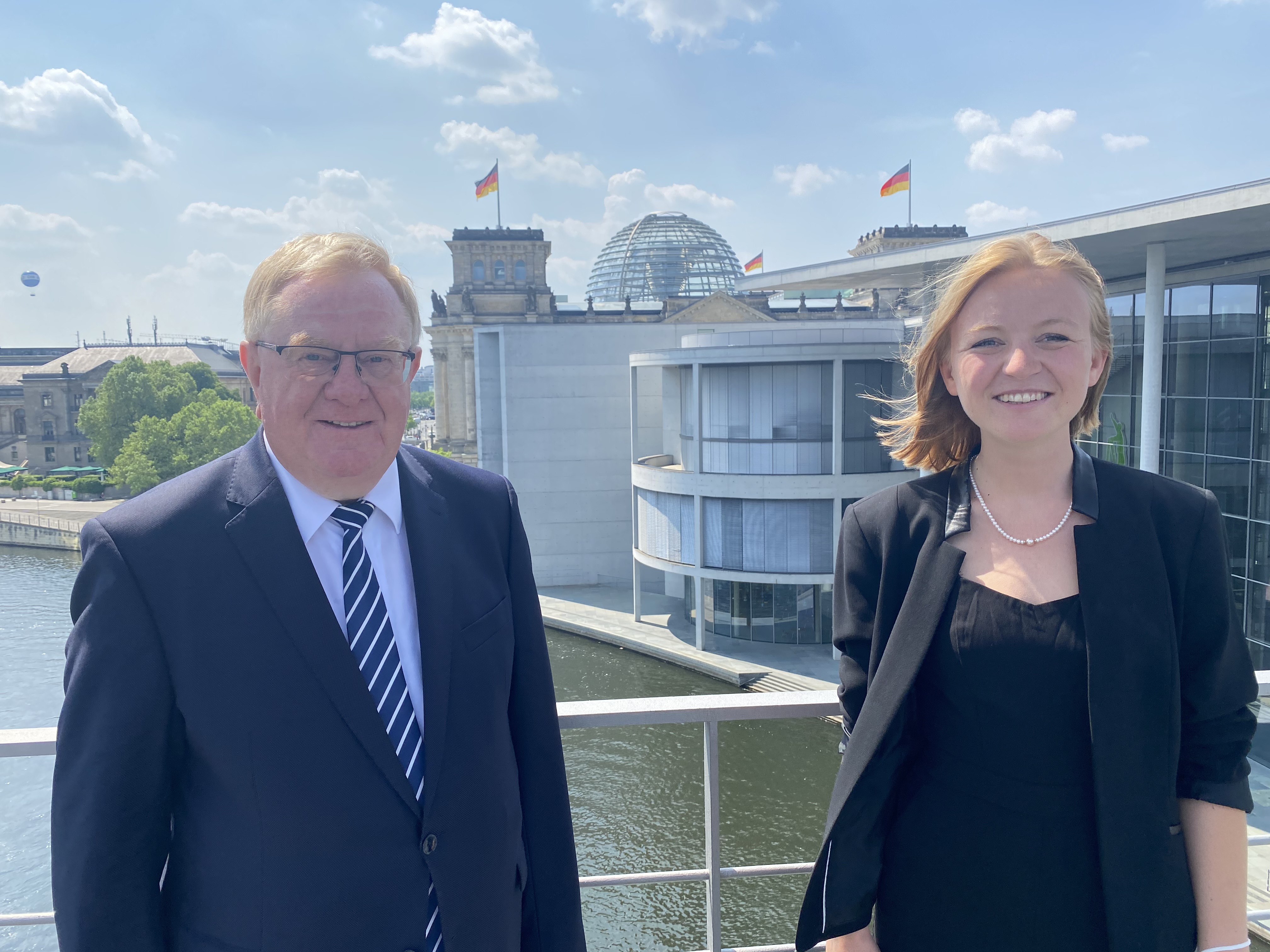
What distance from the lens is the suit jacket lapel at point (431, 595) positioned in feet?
6.22

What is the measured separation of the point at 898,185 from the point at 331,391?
4105cm

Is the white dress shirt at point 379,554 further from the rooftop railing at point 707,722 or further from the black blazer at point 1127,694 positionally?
the black blazer at point 1127,694

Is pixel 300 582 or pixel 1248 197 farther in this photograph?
pixel 1248 197

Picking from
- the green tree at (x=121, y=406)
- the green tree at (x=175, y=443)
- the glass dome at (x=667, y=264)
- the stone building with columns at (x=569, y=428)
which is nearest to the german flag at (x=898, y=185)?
the stone building with columns at (x=569, y=428)

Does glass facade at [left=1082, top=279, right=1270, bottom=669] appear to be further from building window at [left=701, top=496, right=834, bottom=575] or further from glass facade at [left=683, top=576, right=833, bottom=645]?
glass facade at [left=683, top=576, right=833, bottom=645]

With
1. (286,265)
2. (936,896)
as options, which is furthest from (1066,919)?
(286,265)

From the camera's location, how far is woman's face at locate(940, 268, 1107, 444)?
6.63 ft

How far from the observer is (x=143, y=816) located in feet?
5.67

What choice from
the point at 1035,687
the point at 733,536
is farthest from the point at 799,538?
the point at 1035,687

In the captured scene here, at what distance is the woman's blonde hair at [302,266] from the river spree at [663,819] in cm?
918

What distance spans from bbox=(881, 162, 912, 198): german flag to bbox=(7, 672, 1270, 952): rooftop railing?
39.5 m

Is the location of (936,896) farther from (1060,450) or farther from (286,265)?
(286,265)

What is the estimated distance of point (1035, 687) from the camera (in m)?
1.91

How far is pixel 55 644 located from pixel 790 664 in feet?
74.6
